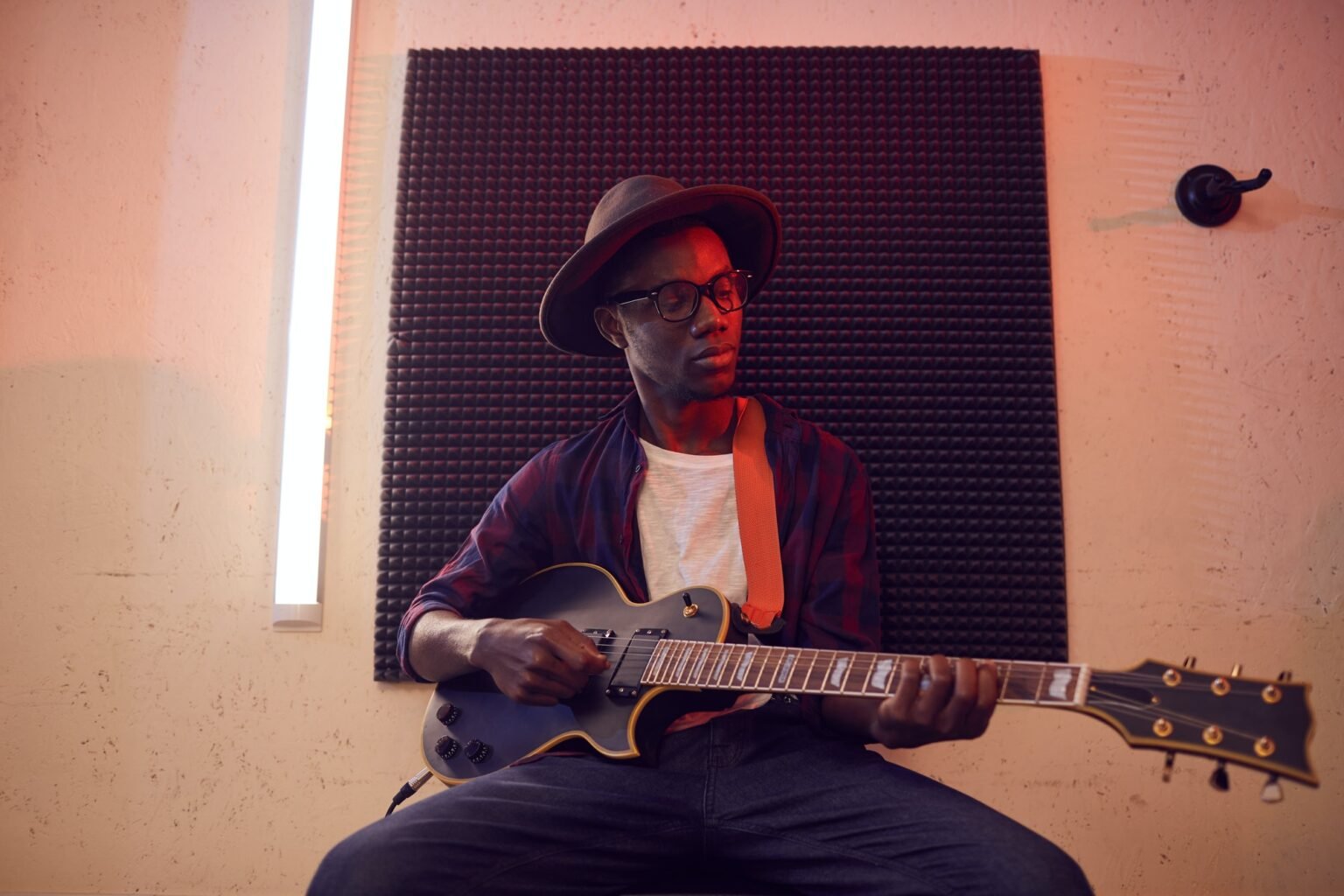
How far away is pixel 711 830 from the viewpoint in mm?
1936

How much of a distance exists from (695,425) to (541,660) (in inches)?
32.2

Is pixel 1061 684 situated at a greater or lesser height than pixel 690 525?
lesser

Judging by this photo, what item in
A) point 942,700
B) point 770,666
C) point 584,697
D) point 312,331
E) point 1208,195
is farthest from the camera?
point 312,331

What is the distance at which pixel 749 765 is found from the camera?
6.65ft

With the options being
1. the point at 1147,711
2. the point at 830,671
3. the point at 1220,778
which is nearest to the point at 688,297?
the point at 830,671

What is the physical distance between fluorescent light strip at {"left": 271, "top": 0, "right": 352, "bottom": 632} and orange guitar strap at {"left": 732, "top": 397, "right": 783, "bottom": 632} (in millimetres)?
1451

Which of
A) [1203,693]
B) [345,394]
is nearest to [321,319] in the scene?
[345,394]

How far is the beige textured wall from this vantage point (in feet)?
9.25

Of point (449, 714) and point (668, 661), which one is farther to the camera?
A: point (449, 714)

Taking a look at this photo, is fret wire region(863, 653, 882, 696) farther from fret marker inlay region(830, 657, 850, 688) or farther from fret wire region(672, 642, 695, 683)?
fret wire region(672, 642, 695, 683)

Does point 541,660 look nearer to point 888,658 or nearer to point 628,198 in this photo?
point 888,658

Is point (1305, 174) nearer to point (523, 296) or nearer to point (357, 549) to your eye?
point (523, 296)

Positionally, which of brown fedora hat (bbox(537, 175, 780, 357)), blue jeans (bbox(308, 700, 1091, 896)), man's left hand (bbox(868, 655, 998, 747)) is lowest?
blue jeans (bbox(308, 700, 1091, 896))

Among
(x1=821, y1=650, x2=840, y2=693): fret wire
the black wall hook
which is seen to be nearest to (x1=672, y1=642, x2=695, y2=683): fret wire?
(x1=821, y1=650, x2=840, y2=693): fret wire
